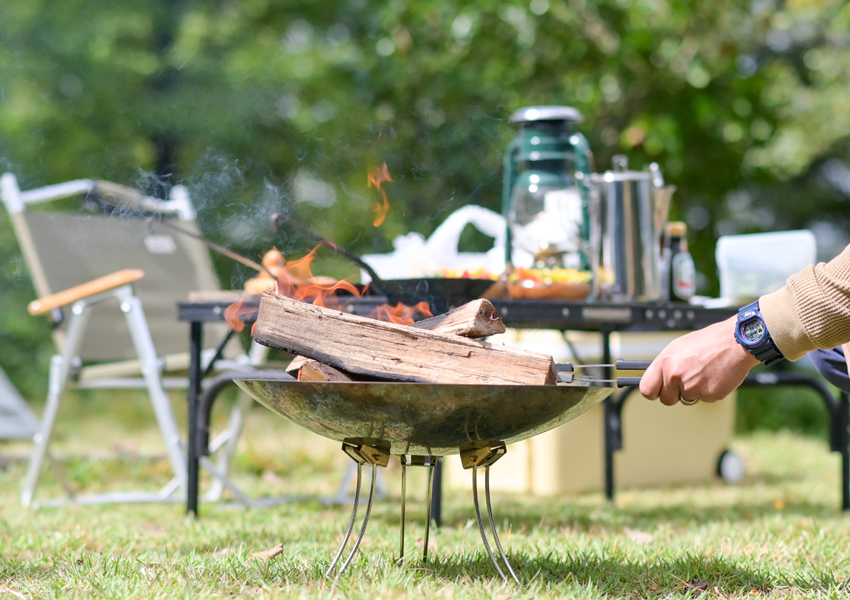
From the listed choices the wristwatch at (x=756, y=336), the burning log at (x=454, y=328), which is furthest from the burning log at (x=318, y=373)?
the wristwatch at (x=756, y=336)

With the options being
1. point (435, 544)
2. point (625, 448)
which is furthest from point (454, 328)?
point (625, 448)

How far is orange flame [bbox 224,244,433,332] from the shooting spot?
2227mm

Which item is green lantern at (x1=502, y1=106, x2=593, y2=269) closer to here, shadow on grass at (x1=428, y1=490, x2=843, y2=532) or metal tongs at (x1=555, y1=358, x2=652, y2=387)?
shadow on grass at (x1=428, y1=490, x2=843, y2=532)

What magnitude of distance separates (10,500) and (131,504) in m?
0.48

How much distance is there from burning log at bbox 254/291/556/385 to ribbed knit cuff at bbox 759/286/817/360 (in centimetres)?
40

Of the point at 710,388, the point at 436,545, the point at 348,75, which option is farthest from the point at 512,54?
the point at 710,388

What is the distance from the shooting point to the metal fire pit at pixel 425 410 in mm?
1605

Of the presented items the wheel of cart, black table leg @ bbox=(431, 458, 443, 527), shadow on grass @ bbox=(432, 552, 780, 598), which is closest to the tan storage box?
the wheel of cart

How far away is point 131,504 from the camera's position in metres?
3.46

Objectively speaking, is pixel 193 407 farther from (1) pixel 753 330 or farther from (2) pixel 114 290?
(1) pixel 753 330

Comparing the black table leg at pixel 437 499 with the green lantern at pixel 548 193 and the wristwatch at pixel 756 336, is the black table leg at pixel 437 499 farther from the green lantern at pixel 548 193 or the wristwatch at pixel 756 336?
the wristwatch at pixel 756 336

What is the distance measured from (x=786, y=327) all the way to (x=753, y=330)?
0.06m

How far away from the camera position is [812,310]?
160 centimetres

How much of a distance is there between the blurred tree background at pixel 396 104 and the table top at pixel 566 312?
1.82 metres
